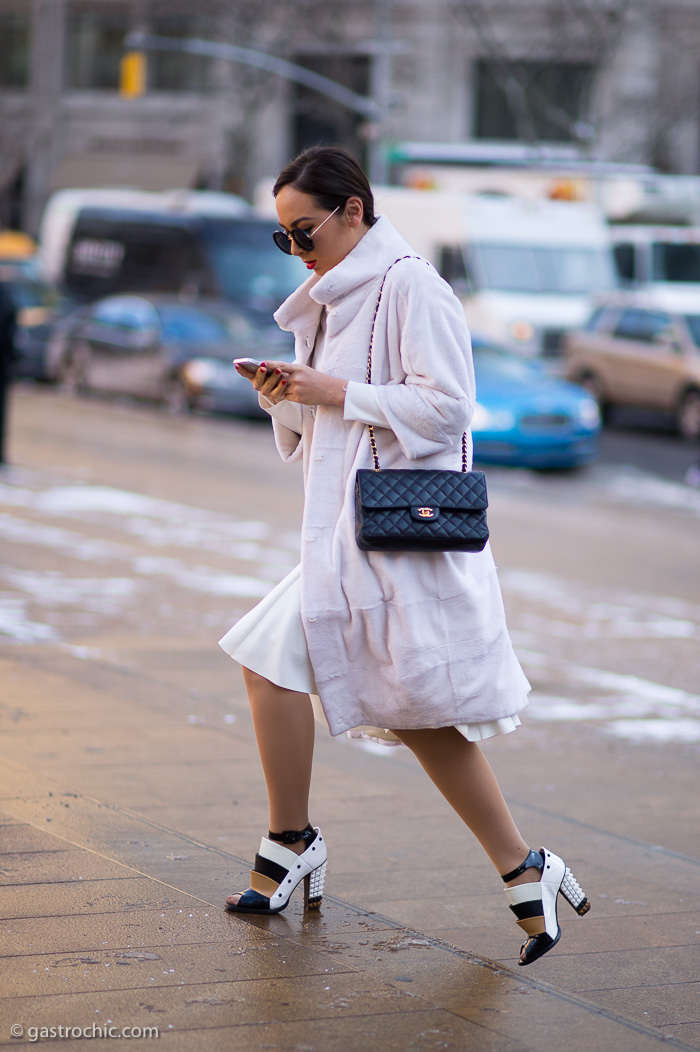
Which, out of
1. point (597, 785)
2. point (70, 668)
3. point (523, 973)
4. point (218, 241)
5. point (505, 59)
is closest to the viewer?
point (523, 973)

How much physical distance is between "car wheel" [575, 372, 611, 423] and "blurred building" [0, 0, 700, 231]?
13.0 m

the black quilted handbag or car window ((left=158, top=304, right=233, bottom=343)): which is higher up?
the black quilted handbag

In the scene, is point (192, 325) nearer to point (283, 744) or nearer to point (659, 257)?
point (659, 257)

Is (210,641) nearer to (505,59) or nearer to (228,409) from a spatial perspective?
(228,409)

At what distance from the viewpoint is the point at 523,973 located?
379cm

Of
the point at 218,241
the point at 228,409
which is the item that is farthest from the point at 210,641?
the point at 218,241

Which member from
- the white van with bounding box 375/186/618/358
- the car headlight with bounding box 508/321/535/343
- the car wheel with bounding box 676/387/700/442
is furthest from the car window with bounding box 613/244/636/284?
the car wheel with bounding box 676/387/700/442

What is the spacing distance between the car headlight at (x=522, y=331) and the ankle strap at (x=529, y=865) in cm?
2098

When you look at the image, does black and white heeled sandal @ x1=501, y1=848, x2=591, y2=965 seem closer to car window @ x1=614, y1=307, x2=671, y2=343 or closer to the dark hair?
the dark hair

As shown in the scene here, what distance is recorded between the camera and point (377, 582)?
366 centimetres

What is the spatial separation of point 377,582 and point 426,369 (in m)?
0.49

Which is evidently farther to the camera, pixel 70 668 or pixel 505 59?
pixel 505 59

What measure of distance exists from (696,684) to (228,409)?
1359 centimetres

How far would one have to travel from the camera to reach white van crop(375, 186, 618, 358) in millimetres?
24688
